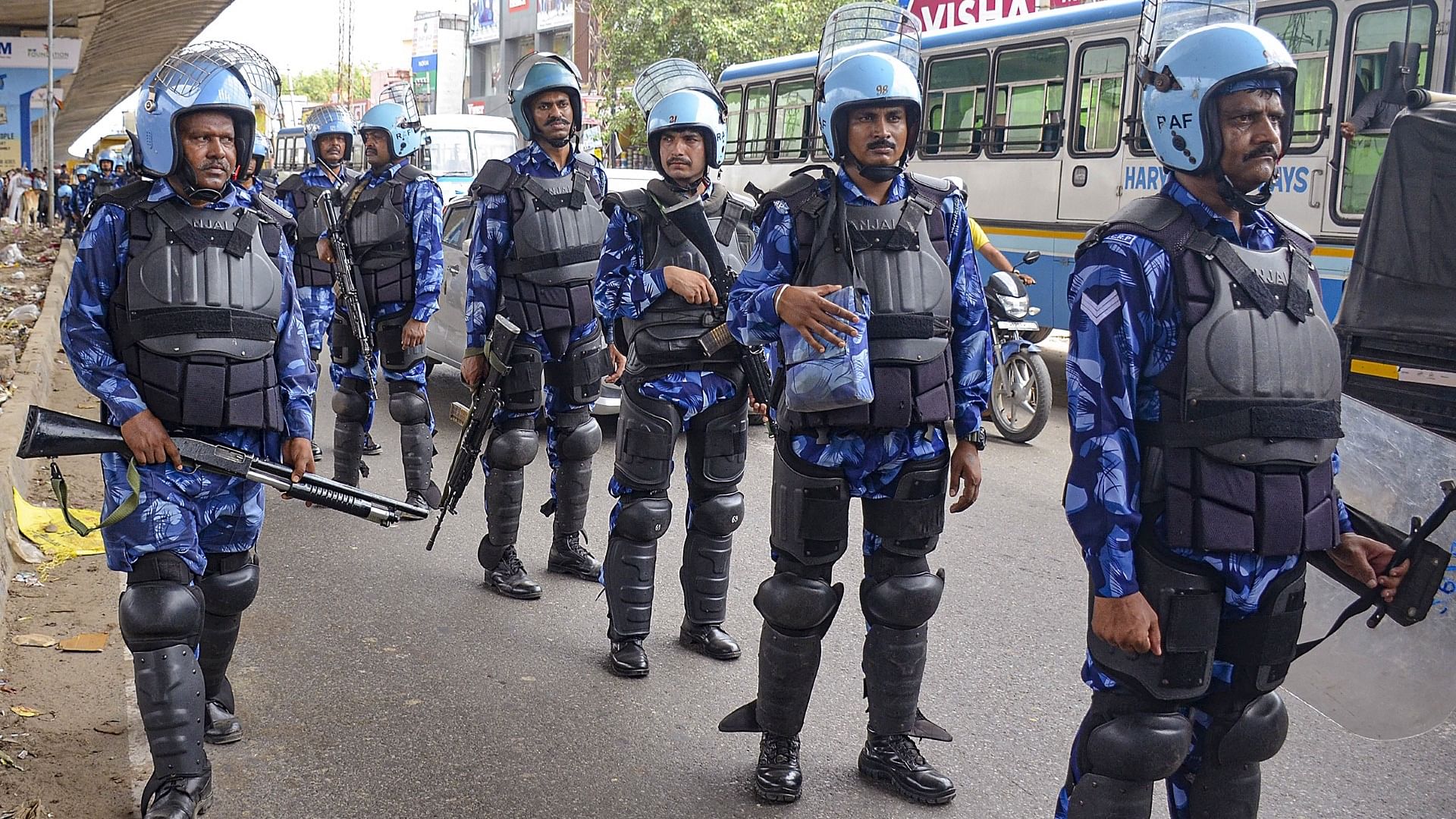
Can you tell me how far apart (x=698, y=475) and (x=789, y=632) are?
1.13m

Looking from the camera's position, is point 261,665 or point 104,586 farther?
point 104,586

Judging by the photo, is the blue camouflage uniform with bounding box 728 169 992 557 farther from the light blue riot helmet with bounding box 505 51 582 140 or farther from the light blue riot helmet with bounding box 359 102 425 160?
the light blue riot helmet with bounding box 359 102 425 160

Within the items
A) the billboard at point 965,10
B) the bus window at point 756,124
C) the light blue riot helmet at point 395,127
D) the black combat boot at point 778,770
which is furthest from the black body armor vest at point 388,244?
the billboard at point 965,10

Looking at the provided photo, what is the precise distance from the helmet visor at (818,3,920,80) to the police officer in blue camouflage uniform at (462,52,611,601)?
178 cm

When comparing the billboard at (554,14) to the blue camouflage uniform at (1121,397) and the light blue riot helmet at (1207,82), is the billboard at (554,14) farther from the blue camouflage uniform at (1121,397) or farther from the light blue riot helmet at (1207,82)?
the blue camouflage uniform at (1121,397)

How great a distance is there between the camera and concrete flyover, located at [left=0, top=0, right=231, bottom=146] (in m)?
19.9

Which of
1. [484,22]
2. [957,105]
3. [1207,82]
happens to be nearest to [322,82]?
[484,22]

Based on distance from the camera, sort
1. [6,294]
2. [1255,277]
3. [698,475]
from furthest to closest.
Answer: [6,294] → [698,475] → [1255,277]

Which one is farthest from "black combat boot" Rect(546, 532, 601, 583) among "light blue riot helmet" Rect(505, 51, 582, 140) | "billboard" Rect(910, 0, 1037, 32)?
"billboard" Rect(910, 0, 1037, 32)

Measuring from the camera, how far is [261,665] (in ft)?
15.8

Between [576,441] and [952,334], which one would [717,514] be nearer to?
[576,441]

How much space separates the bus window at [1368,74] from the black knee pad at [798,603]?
24.1 feet

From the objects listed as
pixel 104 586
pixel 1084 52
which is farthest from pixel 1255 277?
pixel 1084 52

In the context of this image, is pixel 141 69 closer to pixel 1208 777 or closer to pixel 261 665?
pixel 261 665
